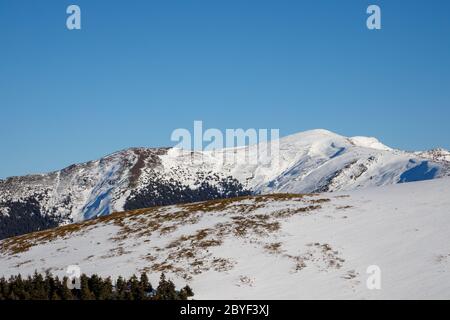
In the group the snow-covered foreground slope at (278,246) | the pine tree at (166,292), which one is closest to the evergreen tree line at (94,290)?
the pine tree at (166,292)

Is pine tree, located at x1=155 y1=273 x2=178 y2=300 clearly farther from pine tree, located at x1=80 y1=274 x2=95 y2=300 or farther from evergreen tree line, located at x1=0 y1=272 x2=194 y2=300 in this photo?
pine tree, located at x1=80 y1=274 x2=95 y2=300

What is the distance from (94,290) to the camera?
44.1 m

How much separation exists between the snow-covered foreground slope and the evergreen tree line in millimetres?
2532

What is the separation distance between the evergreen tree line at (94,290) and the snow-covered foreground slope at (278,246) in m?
2.53

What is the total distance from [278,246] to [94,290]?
1705cm

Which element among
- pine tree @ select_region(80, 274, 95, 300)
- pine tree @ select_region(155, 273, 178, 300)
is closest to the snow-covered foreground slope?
pine tree @ select_region(155, 273, 178, 300)

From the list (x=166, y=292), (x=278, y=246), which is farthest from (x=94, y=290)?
(x=278, y=246)

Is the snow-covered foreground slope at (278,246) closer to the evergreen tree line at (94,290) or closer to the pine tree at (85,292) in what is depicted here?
the evergreen tree line at (94,290)

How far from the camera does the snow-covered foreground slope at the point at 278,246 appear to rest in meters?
43.7
